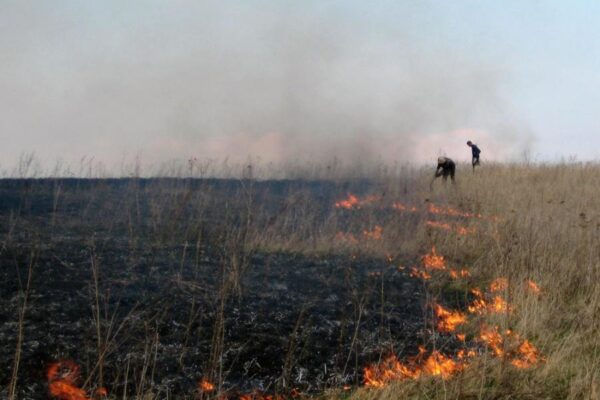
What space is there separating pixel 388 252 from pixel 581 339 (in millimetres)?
3703

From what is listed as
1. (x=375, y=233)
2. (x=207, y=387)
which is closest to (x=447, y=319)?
(x=207, y=387)

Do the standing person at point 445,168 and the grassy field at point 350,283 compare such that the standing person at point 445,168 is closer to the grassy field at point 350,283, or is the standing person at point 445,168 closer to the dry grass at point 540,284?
the dry grass at point 540,284

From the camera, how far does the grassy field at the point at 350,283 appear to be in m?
4.25

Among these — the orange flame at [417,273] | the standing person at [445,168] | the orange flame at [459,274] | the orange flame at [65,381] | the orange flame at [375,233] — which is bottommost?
the orange flame at [65,381]

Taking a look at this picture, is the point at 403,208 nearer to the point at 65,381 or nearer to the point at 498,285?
the point at 498,285

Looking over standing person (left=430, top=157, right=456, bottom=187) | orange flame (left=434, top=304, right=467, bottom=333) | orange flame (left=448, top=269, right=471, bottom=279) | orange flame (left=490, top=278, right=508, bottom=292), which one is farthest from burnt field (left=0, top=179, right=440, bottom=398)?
standing person (left=430, top=157, right=456, bottom=187)

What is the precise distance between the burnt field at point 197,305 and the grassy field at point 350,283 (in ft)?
0.08

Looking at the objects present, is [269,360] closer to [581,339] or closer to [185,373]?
[185,373]

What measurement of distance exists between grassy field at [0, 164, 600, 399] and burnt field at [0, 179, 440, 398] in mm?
26

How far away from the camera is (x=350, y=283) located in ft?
21.3

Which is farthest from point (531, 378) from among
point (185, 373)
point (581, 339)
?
point (185, 373)

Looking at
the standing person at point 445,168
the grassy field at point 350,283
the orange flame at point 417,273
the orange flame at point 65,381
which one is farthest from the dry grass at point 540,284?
the orange flame at point 65,381

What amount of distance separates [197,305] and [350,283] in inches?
66.0

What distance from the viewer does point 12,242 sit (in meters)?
7.28
